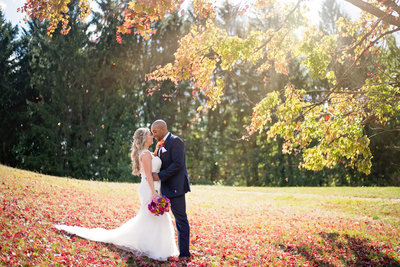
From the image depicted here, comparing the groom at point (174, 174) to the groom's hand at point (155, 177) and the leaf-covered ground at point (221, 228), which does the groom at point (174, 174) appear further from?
the leaf-covered ground at point (221, 228)

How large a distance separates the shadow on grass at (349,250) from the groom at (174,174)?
8.92 feet

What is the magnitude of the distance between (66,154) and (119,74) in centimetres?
594

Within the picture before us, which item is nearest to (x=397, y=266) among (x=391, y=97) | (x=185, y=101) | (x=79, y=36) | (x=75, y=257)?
(x=391, y=97)

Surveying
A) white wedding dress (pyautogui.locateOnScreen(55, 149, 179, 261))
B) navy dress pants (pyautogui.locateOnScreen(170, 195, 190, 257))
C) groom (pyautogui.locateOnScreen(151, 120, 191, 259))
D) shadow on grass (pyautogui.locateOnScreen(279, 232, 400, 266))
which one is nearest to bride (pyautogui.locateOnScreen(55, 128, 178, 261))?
white wedding dress (pyautogui.locateOnScreen(55, 149, 179, 261))

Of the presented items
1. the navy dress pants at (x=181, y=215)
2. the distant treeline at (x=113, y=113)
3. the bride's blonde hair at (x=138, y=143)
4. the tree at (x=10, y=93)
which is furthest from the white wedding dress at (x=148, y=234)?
the tree at (x=10, y=93)

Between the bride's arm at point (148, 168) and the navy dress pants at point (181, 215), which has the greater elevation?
the bride's arm at point (148, 168)

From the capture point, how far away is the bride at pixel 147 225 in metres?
5.82

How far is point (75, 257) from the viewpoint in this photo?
17.8 feet

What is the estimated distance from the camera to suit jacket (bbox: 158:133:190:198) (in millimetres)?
5582

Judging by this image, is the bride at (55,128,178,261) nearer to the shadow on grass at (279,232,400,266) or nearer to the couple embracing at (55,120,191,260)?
the couple embracing at (55,120,191,260)

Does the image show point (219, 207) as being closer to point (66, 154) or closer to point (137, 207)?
point (137, 207)

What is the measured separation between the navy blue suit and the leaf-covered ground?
623 millimetres

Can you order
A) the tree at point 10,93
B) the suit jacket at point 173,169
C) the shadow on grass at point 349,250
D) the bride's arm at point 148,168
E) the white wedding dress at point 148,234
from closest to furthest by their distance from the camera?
the suit jacket at point 173,169 < the bride's arm at point 148,168 < the white wedding dress at point 148,234 < the shadow on grass at point 349,250 < the tree at point 10,93

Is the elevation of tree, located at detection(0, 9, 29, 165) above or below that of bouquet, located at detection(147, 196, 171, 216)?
above
